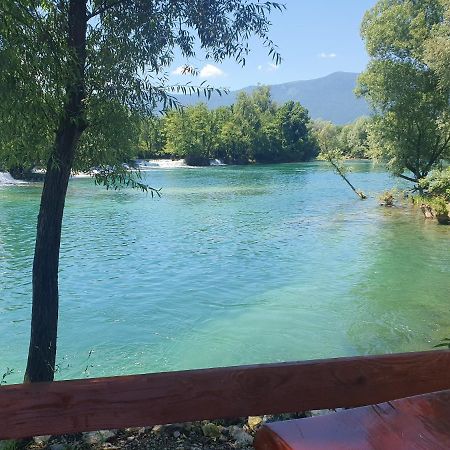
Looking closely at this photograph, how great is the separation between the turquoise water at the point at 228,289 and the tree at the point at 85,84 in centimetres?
421

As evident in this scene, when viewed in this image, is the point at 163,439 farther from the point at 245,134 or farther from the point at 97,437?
the point at 245,134

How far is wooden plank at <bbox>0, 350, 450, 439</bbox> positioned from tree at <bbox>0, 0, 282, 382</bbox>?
203 cm

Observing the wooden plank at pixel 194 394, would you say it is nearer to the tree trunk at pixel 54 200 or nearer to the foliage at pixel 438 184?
the tree trunk at pixel 54 200

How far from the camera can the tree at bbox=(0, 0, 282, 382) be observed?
14.0 feet

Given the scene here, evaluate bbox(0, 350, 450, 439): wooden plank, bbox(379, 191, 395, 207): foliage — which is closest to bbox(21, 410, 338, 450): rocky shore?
bbox(0, 350, 450, 439): wooden plank

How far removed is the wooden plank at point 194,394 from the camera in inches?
104

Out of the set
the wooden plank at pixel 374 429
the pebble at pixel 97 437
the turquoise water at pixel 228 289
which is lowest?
the turquoise water at pixel 228 289

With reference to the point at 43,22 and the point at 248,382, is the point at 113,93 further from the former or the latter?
the point at 248,382

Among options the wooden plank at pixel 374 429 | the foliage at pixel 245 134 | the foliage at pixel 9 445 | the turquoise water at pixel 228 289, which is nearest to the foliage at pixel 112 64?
the foliage at pixel 9 445

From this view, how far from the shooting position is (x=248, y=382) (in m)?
2.75

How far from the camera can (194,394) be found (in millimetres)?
2699

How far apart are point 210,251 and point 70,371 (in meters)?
9.89

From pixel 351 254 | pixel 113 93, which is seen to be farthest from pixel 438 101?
pixel 113 93

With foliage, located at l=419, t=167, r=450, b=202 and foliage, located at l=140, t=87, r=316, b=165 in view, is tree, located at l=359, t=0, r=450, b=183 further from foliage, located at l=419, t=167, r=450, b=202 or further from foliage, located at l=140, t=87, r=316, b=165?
foliage, located at l=140, t=87, r=316, b=165
